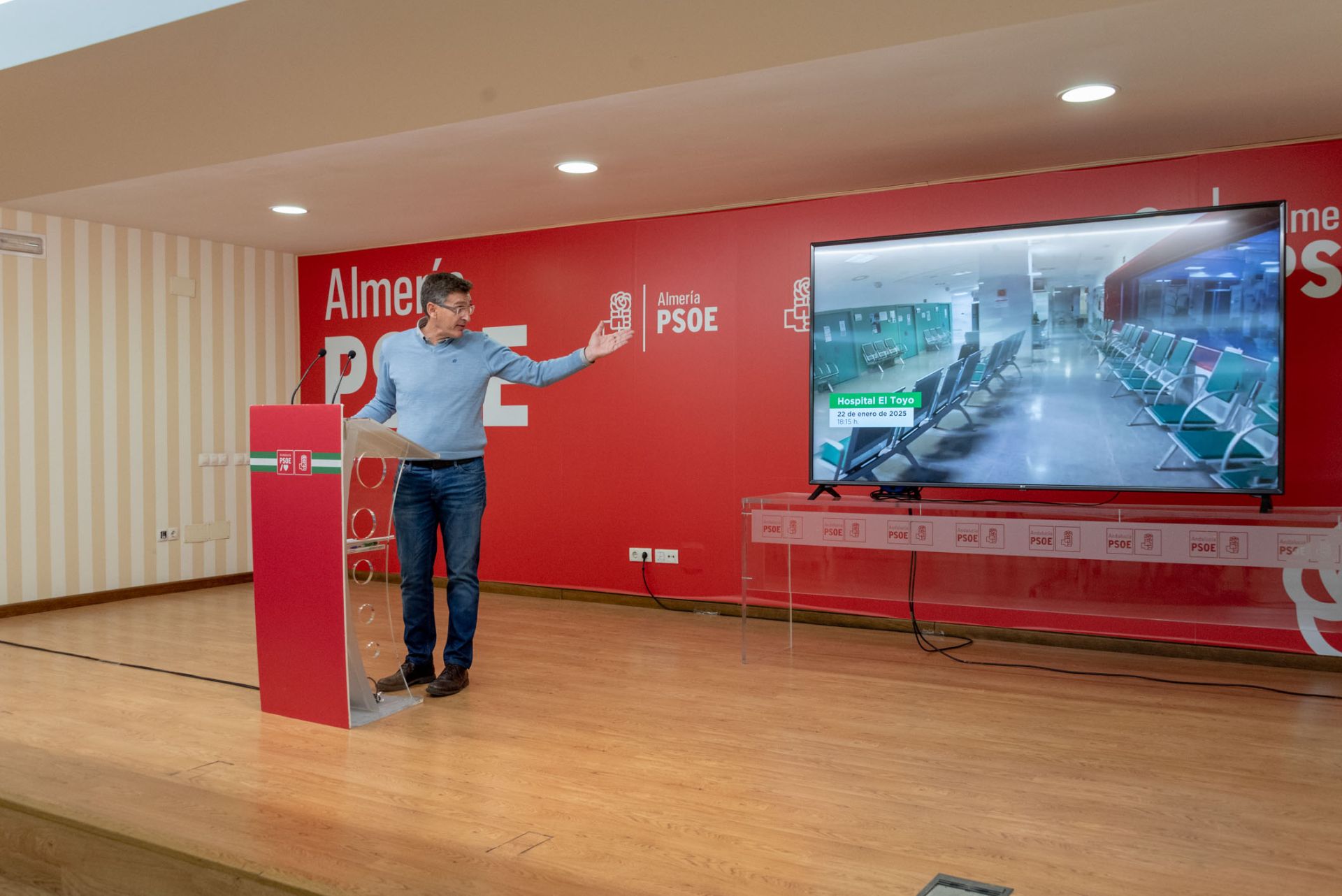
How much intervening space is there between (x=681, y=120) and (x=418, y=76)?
1.66 m

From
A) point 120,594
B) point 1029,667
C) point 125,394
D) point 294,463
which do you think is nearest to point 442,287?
point 294,463

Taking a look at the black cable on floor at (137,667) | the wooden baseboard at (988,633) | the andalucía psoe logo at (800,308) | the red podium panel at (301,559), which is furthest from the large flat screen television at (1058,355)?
the black cable on floor at (137,667)

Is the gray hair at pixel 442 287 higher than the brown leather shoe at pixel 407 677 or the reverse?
higher

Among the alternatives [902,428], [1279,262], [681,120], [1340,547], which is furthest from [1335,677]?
[681,120]

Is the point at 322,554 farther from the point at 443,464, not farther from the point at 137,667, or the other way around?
the point at 137,667

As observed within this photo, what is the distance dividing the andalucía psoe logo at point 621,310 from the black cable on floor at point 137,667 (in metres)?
2.66

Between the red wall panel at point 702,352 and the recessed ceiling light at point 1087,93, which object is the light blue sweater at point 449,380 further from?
the recessed ceiling light at point 1087,93

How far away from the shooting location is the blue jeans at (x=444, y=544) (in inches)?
143

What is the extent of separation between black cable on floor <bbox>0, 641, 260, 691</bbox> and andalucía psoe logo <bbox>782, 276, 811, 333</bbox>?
2912 mm

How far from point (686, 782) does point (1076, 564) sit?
1918 mm

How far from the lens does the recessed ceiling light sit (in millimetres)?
3463

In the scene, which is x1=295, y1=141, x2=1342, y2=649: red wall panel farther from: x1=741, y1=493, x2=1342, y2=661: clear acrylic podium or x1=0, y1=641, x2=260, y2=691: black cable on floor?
x1=0, y1=641, x2=260, y2=691: black cable on floor

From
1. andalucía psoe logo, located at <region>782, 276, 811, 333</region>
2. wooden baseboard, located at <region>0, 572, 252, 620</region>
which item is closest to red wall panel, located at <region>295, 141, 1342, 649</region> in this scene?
andalucía psoe logo, located at <region>782, 276, 811, 333</region>

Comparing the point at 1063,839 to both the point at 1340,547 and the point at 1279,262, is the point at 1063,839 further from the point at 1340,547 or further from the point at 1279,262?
the point at 1279,262
